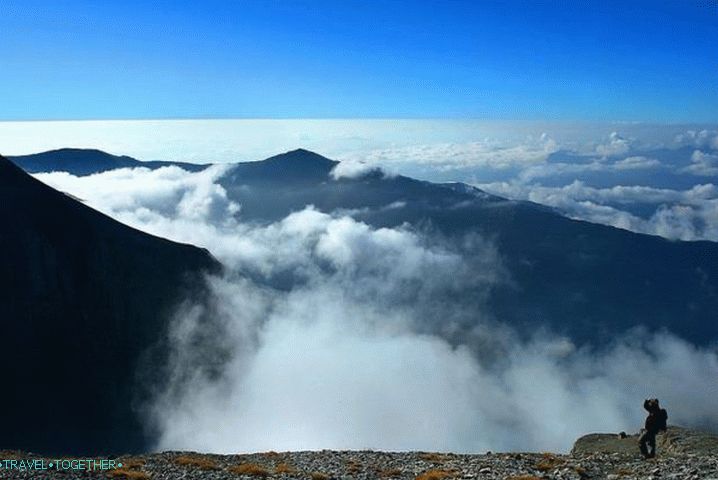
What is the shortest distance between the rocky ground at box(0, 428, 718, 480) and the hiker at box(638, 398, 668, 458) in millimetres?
928

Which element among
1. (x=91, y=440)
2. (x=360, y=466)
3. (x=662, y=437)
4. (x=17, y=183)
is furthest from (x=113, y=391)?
(x=662, y=437)

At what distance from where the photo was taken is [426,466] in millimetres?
35875

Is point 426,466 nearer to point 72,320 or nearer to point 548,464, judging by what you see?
point 548,464

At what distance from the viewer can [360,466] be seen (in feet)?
118

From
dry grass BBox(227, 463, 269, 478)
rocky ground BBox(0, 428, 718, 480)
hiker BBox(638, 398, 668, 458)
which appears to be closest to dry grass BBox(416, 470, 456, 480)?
rocky ground BBox(0, 428, 718, 480)

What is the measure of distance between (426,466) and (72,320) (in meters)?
110

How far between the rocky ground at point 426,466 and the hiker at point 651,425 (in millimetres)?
928

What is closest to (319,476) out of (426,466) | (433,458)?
(426,466)

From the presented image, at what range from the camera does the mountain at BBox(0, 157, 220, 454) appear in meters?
105

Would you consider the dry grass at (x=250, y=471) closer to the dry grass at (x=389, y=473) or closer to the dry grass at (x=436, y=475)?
the dry grass at (x=389, y=473)

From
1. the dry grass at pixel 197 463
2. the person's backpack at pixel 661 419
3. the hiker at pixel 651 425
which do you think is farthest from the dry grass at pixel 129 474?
the person's backpack at pixel 661 419

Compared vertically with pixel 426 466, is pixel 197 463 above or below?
above

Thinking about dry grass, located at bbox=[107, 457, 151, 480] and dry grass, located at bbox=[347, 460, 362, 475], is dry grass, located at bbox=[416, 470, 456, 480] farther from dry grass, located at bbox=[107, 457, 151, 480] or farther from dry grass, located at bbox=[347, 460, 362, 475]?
dry grass, located at bbox=[107, 457, 151, 480]

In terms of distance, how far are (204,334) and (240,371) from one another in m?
28.3
